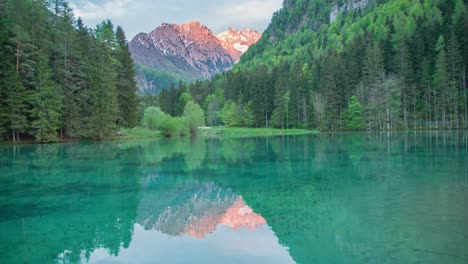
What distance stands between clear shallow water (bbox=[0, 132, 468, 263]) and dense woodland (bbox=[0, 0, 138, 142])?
97.6 feet

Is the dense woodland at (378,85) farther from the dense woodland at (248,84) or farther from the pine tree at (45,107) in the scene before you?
the pine tree at (45,107)

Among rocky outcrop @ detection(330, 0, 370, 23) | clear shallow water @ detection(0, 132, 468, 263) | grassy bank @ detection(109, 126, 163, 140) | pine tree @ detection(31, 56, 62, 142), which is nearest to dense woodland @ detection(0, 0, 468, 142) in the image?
pine tree @ detection(31, 56, 62, 142)

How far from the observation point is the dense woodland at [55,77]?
45.5 m

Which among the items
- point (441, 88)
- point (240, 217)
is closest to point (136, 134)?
point (441, 88)

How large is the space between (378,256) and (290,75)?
10086 centimetres

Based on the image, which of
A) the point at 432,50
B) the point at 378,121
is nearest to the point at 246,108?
the point at 378,121

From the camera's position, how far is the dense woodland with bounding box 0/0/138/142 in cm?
4547

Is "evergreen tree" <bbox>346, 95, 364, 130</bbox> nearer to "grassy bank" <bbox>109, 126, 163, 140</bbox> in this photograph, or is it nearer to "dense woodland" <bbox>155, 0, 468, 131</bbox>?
"dense woodland" <bbox>155, 0, 468, 131</bbox>

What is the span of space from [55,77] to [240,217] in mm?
46721

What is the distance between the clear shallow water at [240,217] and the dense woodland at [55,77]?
1171 inches

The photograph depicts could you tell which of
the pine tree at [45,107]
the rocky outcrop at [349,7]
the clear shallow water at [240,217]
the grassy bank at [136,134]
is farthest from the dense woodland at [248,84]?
the clear shallow water at [240,217]

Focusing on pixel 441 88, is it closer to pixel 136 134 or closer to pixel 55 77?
pixel 136 134

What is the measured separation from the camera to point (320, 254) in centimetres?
826

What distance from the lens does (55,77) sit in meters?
51.1
